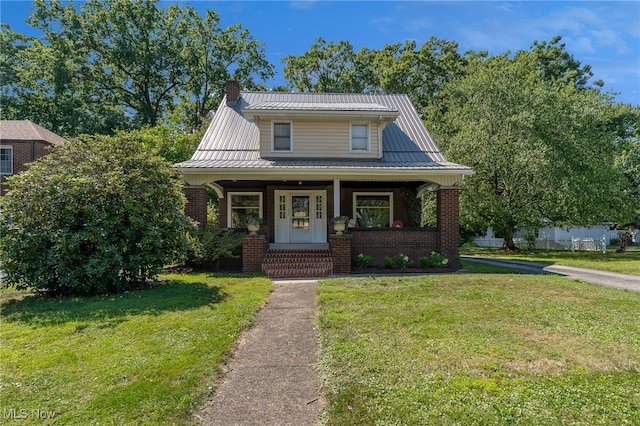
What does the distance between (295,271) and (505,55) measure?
1006 inches

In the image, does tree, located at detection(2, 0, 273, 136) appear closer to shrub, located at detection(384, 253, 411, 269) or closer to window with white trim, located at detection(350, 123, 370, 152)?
window with white trim, located at detection(350, 123, 370, 152)

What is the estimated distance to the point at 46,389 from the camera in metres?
3.29

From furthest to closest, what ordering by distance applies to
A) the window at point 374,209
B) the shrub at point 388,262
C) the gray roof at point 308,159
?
the window at point 374,209 < the gray roof at point 308,159 < the shrub at point 388,262

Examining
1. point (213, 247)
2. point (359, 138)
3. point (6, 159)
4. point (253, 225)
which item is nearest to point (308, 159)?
point (359, 138)

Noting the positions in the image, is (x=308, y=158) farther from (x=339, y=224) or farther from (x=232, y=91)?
(x=232, y=91)

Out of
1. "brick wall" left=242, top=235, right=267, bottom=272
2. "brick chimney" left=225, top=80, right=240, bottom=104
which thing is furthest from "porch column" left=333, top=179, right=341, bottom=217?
"brick chimney" left=225, top=80, right=240, bottom=104

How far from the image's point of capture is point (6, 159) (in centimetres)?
2016

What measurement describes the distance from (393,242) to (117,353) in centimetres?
869

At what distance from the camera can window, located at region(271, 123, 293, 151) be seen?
501 inches

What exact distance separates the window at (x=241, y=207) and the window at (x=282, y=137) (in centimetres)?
233

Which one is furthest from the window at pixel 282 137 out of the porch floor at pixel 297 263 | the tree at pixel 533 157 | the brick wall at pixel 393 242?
the tree at pixel 533 157

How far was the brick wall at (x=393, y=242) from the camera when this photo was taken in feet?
37.3

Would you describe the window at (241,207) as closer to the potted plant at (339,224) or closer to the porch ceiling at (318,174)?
the porch ceiling at (318,174)

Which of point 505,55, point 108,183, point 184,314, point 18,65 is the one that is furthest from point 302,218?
point 18,65
